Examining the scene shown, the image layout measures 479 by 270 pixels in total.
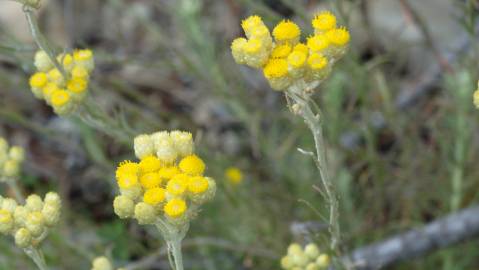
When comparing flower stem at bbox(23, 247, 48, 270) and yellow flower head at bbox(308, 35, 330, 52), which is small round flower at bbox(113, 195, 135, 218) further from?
yellow flower head at bbox(308, 35, 330, 52)

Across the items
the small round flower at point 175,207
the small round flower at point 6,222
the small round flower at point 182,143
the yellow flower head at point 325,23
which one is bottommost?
the small round flower at point 175,207

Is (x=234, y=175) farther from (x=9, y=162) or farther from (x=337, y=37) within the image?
(x=337, y=37)

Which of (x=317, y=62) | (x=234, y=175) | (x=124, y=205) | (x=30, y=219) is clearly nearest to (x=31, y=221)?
(x=30, y=219)

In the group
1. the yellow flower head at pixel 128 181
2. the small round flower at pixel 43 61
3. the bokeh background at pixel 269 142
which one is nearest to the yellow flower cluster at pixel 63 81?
the small round flower at pixel 43 61

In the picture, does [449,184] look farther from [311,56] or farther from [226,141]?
[311,56]

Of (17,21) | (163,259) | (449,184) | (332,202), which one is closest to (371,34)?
(449,184)

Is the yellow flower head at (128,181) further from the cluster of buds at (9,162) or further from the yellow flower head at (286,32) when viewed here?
the cluster of buds at (9,162)
